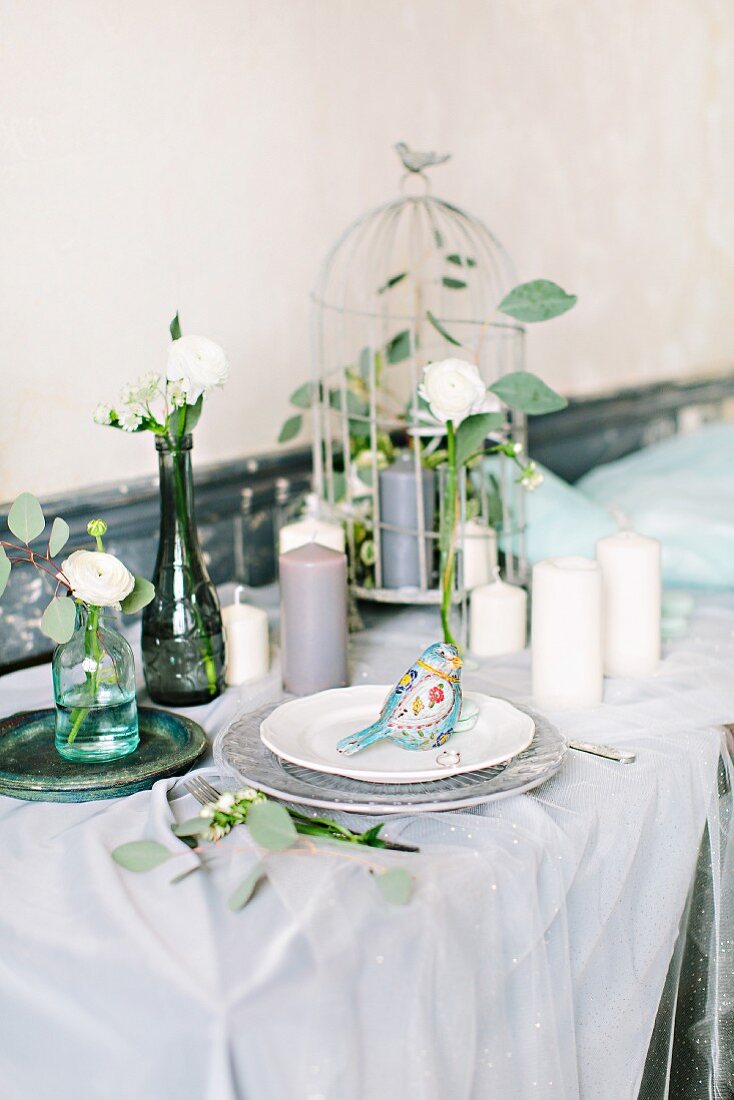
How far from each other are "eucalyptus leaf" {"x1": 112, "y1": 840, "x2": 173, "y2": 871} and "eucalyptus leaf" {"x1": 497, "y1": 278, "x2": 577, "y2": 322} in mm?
732

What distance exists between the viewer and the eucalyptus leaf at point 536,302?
1251 mm

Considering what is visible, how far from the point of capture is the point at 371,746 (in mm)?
988

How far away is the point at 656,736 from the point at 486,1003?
38 centimetres

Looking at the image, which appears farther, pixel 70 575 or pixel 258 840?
pixel 70 575

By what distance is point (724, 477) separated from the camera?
1.99 meters

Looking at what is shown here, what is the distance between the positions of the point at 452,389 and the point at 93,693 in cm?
→ 47

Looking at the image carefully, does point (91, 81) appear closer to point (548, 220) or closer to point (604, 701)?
point (604, 701)

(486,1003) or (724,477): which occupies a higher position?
(724,477)

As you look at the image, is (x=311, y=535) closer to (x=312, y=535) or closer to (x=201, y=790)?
(x=312, y=535)

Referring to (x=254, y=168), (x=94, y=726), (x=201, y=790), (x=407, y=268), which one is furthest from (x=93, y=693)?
(x=407, y=268)

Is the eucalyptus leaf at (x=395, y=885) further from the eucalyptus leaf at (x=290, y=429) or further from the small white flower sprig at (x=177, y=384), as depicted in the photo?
the eucalyptus leaf at (x=290, y=429)

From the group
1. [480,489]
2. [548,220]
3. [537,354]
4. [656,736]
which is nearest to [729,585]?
[480,489]

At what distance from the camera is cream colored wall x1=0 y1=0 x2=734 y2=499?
1319mm

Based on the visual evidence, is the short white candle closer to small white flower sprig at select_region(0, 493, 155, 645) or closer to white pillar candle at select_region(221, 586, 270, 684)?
white pillar candle at select_region(221, 586, 270, 684)
